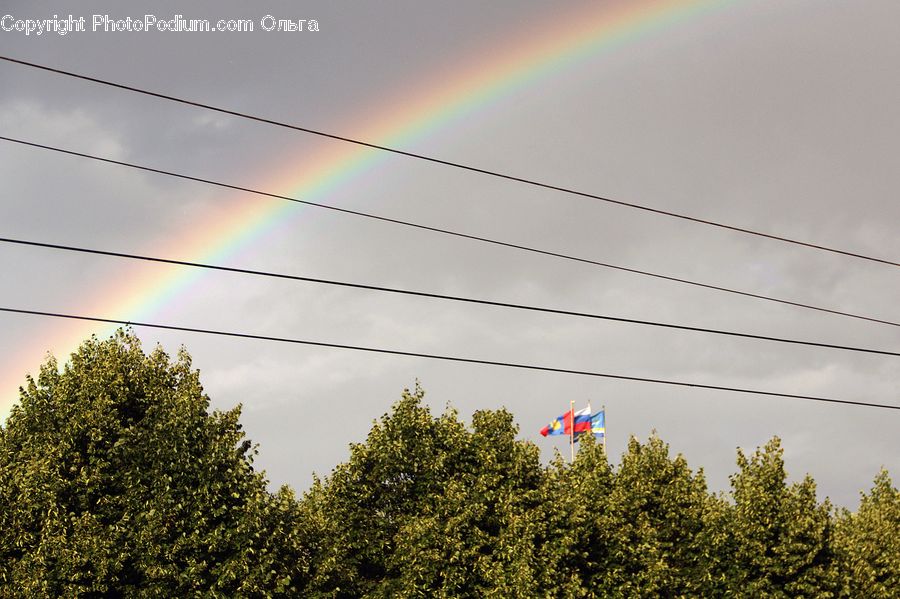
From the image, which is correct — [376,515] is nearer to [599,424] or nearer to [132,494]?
[132,494]

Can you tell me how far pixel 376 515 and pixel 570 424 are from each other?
34242 mm

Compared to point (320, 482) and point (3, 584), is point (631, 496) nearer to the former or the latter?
point (320, 482)

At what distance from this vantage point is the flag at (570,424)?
7126 centimetres

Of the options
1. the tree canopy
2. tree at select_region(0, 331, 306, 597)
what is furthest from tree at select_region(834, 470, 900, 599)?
tree at select_region(0, 331, 306, 597)

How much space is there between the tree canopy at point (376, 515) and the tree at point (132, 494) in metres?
0.07

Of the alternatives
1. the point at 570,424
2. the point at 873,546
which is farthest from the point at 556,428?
the point at 873,546

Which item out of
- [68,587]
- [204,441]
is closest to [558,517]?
[204,441]

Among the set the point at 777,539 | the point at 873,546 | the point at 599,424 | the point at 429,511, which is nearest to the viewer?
the point at 429,511

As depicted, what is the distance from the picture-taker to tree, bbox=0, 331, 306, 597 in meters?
33.3

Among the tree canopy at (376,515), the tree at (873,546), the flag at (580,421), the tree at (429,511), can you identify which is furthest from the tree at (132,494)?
the flag at (580,421)

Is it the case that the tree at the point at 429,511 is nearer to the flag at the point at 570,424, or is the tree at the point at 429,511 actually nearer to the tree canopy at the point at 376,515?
the tree canopy at the point at 376,515

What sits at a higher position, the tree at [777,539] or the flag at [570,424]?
the flag at [570,424]

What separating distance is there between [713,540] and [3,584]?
30461 mm

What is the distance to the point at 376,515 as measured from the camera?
40.2 metres
